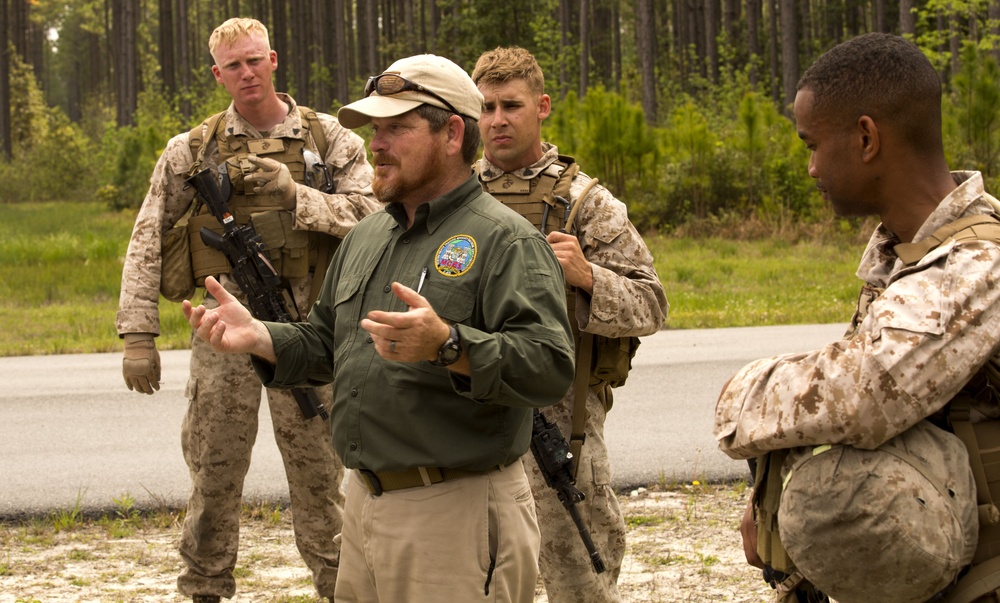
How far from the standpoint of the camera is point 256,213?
490 centimetres

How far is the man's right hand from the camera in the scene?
2.97 metres

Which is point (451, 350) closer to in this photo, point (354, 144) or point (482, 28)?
point (354, 144)

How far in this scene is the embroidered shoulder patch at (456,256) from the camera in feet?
9.53

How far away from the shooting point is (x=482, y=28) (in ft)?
120

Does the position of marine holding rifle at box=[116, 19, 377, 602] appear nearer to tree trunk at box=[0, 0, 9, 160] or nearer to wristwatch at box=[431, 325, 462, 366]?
wristwatch at box=[431, 325, 462, 366]

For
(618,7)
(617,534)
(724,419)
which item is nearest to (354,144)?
(617,534)

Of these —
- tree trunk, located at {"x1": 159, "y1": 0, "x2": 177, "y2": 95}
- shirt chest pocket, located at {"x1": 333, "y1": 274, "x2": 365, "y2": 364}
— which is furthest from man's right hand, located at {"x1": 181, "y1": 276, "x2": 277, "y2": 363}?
tree trunk, located at {"x1": 159, "y1": 0, "x2": 177, "y2": 95}

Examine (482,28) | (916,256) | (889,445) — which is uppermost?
(482,28)

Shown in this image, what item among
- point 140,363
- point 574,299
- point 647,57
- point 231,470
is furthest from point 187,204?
point 647,57

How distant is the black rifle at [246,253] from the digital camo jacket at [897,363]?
2851 mm

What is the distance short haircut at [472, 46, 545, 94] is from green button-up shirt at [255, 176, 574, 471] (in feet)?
3.70

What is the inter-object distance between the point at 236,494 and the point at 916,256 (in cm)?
336

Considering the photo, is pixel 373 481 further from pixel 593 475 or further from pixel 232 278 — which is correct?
pixel 232 278

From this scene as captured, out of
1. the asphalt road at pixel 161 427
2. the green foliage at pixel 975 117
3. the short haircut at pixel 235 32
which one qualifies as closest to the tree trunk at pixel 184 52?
the green foliage at pixel 975 117
